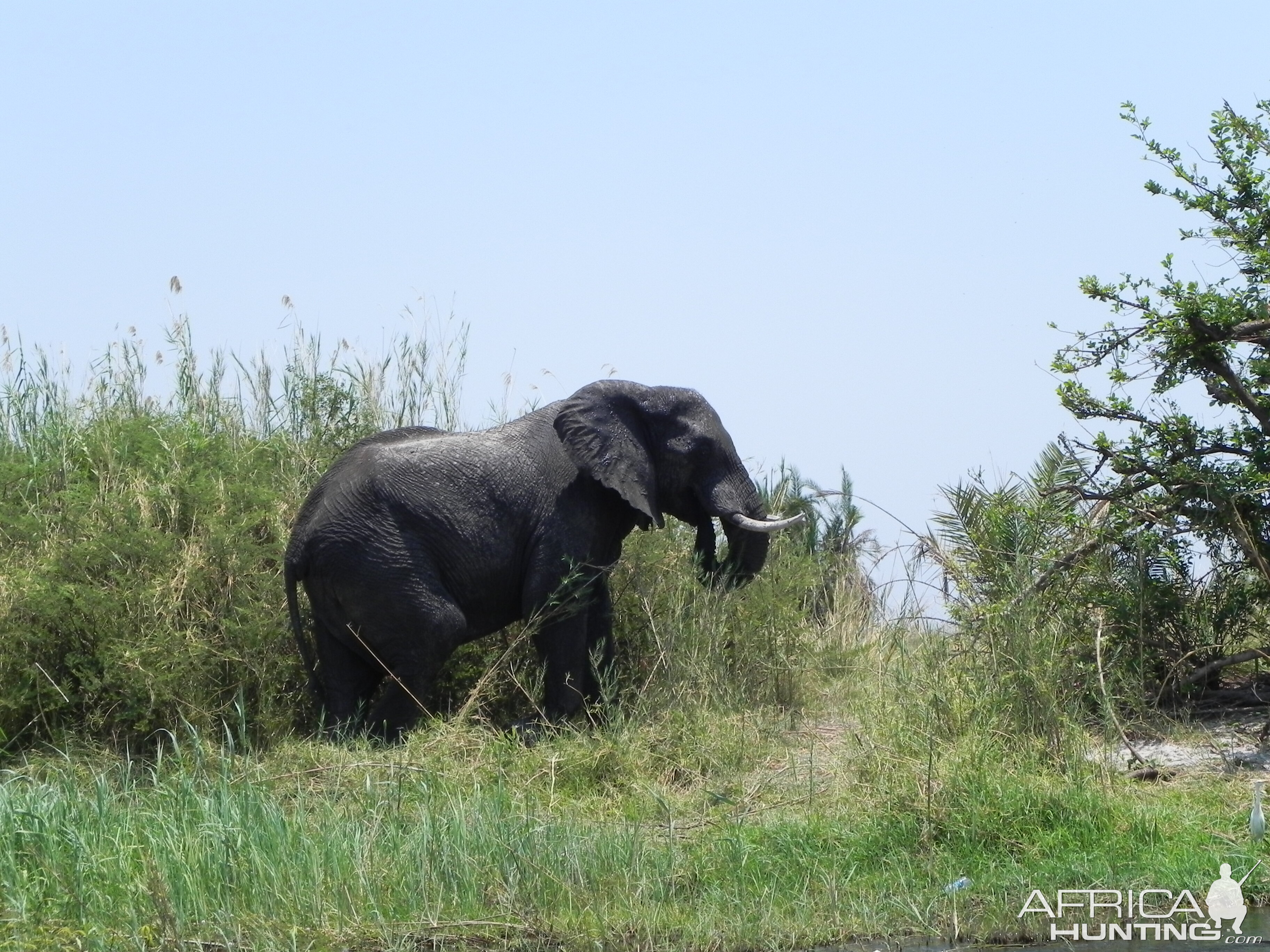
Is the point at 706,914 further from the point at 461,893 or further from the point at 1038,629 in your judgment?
the point at 1038,629

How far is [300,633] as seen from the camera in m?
9.01

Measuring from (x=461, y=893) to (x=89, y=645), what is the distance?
414 cm

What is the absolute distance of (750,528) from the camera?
965cm

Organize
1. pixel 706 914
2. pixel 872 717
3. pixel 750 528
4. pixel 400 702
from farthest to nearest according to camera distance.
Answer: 1. pixel 750 528
2. pixel 400 702
3. pixel 872 717
4. pixel 706 914

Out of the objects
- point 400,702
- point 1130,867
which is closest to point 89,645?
point 400,702

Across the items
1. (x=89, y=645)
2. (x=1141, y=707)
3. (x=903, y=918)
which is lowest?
(x=903, y=918)

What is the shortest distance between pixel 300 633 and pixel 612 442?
2.04 meters

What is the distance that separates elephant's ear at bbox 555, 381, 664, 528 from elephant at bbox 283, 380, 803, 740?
0.01 meters

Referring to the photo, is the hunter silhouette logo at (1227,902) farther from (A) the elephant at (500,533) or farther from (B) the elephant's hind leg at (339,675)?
(B) the elephant's hind leg at (339,675)

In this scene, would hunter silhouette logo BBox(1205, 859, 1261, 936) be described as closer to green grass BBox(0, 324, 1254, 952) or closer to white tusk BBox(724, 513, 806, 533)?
green grass BBox(0, 324, 1254, 952)

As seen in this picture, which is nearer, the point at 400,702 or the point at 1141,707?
the point at 1141,707

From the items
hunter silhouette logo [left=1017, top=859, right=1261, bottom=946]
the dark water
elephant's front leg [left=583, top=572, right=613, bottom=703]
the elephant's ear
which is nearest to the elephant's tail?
elephant's front leg [left=583, top=572, right=613, bottom=703]

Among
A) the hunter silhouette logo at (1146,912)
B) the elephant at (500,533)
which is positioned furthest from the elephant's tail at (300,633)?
the hunter silhouette logo at (1146,912)

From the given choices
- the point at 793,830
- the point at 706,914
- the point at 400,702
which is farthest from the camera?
the point at 400,702
